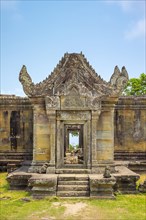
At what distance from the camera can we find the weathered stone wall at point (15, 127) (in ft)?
60.8

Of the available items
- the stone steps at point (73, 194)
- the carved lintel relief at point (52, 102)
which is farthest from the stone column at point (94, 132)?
the stone steps at point (73, 194)

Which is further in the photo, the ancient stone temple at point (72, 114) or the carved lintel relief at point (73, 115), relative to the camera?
the carved lintel relief at point (73, 115)

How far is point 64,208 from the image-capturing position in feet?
31.9

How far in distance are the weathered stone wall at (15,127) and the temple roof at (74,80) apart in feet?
18.0

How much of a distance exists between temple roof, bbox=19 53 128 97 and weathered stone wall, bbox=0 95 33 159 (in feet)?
18.0

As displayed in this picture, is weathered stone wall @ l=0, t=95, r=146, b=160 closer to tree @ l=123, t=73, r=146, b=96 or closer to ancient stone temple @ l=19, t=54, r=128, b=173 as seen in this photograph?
ancient stone temple @ l=19, t=54, r=128, b=173

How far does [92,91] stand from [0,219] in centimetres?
671

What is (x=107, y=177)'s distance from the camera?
1138 centimetres

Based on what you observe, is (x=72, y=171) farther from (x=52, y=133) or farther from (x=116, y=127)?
(x=116, y=127)

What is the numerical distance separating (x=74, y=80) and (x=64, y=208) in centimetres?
562

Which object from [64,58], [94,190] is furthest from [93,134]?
[64,58]

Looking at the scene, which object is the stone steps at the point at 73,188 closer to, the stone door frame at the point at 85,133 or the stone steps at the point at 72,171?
the stone steps at the point at 72,171

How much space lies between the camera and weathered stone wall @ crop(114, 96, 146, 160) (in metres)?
18.6

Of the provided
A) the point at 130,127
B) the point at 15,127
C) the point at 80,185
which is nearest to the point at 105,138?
the point at 80,185
